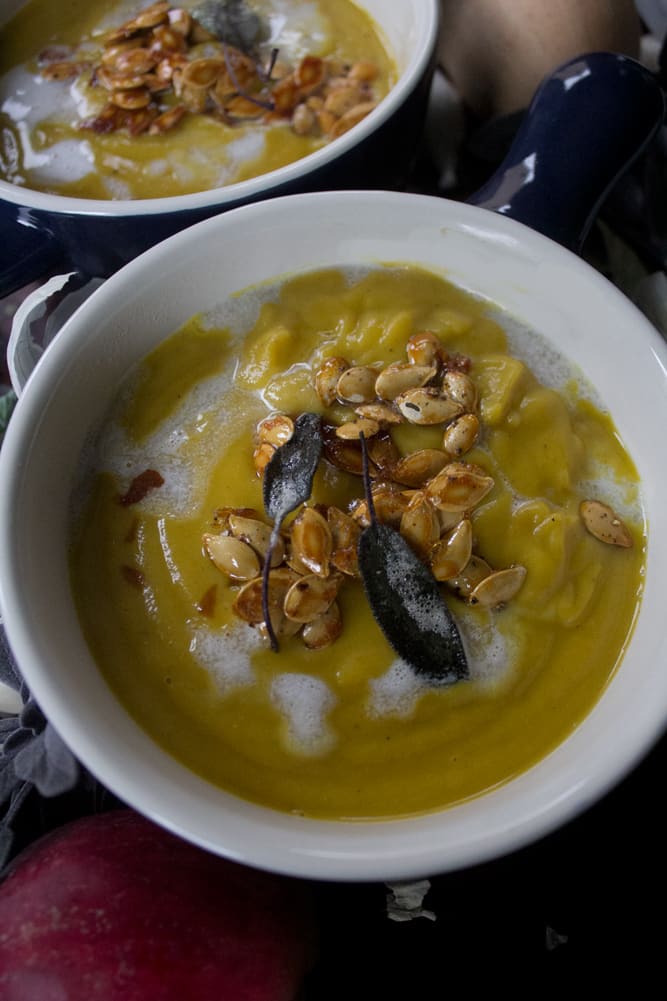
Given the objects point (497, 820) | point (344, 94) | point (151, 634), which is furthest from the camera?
point (344, 94)

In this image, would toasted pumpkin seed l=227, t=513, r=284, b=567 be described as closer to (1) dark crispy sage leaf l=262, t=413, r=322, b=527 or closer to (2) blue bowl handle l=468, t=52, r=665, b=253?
(1) dark crispy sage leaf l=262, t=413, r=322, b=527

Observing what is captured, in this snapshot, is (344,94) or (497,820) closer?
(497,820)

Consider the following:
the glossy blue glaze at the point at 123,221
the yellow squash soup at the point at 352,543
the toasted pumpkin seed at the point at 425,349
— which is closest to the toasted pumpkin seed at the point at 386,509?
the yellow squash soup at the point at 352,543

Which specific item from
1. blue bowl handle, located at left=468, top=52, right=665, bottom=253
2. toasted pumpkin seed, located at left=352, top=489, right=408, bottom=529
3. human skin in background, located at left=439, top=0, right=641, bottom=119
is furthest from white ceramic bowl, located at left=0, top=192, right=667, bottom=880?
human skin in background, located at left=439, top=0, right=641, bottom=119

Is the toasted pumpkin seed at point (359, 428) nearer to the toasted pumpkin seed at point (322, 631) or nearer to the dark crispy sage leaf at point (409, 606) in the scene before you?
the dark crispy sage leaf at point (409, 606)

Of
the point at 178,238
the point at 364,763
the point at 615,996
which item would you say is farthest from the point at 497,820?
the point at 178,238

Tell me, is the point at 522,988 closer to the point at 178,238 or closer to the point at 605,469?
the point at 605,469
